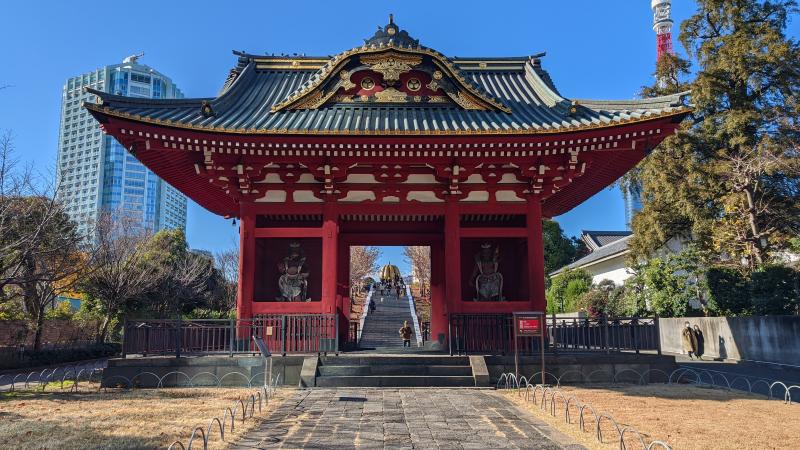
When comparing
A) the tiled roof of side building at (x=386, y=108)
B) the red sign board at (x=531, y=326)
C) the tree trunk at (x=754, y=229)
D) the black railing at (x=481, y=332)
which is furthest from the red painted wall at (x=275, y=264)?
the tree trunk at (x=754, y=229)

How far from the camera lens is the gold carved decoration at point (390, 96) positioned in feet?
47.6

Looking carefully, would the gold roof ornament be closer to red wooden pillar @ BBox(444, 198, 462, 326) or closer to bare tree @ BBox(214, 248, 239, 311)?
bare tree @ BBox(214, 248, 239, 311)

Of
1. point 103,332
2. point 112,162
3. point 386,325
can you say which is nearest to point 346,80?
point 386,325

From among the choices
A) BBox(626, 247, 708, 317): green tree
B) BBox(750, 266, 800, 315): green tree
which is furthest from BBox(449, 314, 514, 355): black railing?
BBox(626, 247, 708, 317): green tree

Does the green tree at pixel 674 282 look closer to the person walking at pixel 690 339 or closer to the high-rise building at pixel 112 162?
the person walking at pixel 690 339

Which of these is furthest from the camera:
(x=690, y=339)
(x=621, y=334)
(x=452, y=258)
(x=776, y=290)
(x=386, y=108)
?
(x=690, y=339)

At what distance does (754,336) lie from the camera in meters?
18.8

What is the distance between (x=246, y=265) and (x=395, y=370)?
4797 millimetres

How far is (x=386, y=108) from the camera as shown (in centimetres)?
1434

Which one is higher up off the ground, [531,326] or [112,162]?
[112,162]

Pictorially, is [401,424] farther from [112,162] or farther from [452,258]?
[112,162]

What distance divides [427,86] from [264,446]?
36.1 ft

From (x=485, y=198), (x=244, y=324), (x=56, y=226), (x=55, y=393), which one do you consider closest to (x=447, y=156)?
(x=485, y=198)

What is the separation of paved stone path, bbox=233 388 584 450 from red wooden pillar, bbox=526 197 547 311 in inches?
159
